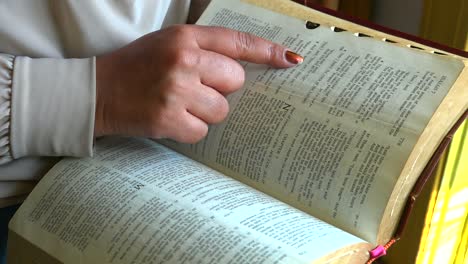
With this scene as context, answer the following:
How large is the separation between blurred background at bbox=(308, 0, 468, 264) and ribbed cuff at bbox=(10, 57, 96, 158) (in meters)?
0.70

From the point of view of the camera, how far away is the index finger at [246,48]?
65 cm

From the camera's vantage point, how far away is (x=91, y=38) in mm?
662

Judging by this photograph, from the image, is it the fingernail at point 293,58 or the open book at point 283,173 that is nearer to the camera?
the open book at point 283,173

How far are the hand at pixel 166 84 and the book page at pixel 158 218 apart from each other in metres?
0.04

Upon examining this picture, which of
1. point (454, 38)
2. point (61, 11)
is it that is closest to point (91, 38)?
point (61, 11)

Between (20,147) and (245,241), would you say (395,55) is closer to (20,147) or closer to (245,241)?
(245,241)

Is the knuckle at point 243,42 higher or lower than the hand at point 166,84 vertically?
higher

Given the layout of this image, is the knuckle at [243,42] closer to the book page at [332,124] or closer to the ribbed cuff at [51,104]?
the book page at [332,124]

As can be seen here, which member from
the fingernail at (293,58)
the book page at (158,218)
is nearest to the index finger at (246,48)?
the fingernail at (293,58)

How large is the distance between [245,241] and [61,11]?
300mm

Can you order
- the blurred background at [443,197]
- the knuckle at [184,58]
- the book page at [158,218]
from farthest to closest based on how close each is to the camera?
the blurred background at [443,197] → the knuckle at [184,58] → the book page at [158,218]

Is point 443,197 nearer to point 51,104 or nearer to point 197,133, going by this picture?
point 197,133

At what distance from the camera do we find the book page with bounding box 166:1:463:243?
1.86 ft

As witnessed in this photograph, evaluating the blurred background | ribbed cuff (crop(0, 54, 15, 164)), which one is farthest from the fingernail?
the blurred background
